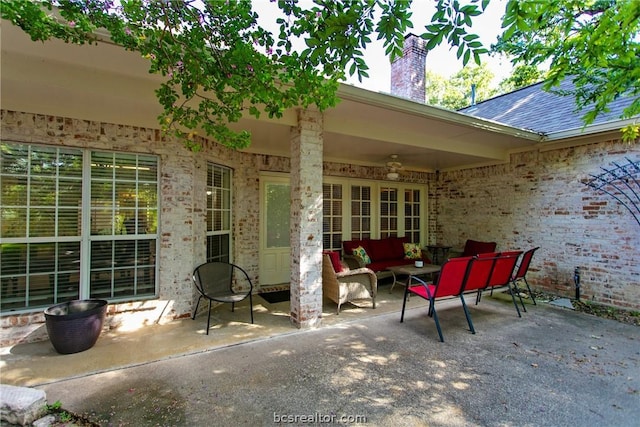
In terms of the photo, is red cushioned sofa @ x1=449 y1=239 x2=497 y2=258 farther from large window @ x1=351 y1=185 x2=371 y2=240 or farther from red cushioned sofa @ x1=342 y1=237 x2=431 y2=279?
large window @ x1=351 y1=185 x2=371 y2=240

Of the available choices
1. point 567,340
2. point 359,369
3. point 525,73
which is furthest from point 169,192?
point 525,73

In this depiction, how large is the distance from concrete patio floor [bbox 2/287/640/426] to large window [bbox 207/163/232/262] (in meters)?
1.22

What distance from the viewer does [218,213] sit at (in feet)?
16.2

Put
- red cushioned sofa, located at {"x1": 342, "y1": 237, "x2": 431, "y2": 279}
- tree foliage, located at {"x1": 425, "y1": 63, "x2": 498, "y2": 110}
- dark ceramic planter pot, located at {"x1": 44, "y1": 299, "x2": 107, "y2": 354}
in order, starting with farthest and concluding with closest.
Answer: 1. tree foliage, located at {"x1": 425, "y1": 63, "x2": 498, "y2": 110}
2. red cushioned sofa, located at {"x1": 342, "y1": 237, "x2": 431, "y2": 279}
3. dark ceramic planter pot, located at {"x1": 44, "y1": 299, "x2": 107, "y2": 354}

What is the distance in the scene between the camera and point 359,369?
112 inches

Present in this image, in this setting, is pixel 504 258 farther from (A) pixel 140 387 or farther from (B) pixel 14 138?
(B) pixel 14 138

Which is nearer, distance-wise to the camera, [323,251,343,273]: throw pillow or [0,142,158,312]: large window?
[0,142,158,312]: large window

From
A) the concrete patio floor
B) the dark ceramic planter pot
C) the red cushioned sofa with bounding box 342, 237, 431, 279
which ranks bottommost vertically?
the concrete patio floor

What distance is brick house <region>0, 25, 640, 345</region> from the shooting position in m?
3.29

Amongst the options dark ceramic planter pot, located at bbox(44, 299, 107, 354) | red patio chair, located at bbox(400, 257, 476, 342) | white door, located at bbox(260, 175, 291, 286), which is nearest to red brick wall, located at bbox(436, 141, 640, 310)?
red patio chair, located at bbox(400, 257, 476, 342)

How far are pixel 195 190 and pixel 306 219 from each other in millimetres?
1743

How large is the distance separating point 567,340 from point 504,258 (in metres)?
1.12

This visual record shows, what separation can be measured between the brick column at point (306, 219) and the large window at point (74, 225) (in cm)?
193

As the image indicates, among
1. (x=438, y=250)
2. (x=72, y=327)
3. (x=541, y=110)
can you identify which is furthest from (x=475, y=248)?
(x=72, y=327)
